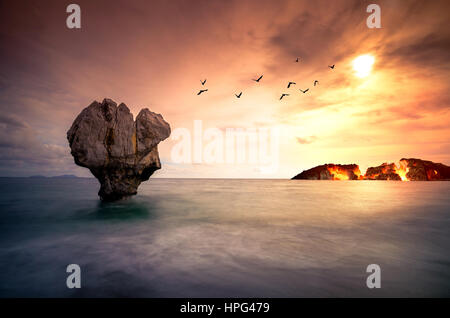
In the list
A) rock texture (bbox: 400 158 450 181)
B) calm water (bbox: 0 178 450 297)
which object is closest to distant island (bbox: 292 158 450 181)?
rock texture (bbox: 400 158 450 181)

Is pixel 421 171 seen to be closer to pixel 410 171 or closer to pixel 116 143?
pixel 410 171

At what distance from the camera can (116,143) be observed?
17203mm

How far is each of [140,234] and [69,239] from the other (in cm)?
320

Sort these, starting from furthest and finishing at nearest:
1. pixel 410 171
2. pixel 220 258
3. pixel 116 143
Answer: pixel 410 171, pixel 116 143, pixel 220 258

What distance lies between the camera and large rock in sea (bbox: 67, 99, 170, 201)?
642 inches

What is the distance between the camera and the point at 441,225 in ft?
44.0

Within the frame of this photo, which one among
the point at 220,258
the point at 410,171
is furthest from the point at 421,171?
the point at 220,258

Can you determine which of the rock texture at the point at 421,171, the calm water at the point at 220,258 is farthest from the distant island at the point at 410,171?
the calm water at the point at 220,258

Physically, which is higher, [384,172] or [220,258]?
[220,258]

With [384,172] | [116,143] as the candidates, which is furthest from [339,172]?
[116,143]

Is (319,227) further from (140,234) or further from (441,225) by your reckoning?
(140,234)

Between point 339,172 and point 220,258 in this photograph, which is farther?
point 339,172

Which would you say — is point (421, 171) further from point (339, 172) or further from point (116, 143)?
point (116, 143)

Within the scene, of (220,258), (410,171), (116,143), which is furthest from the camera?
(410,171)
